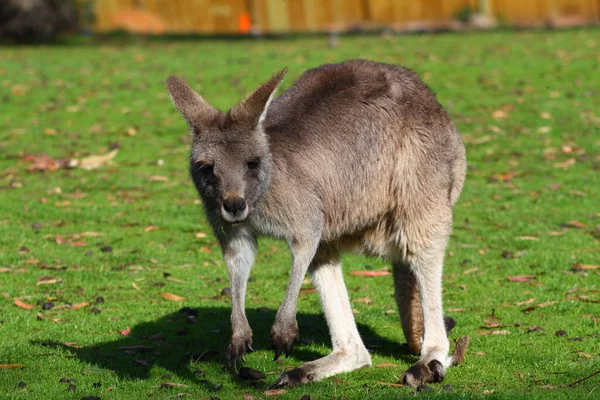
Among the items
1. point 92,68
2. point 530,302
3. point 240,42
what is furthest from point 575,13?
point 530,302

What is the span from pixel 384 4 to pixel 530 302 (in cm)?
1440

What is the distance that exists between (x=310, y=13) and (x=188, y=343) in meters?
15.2

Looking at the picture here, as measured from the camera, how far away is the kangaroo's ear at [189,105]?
4.85 meters

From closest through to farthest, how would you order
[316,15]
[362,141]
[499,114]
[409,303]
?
[362,141] → [409,303] → [499,114] → [316,15]

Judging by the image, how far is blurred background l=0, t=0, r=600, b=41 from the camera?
20000 millimetres

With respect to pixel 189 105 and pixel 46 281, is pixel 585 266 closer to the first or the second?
pixel 189 105

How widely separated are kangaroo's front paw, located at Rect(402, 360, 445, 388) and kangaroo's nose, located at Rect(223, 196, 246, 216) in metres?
1.30

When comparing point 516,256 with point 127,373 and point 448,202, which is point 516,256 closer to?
point 448,202

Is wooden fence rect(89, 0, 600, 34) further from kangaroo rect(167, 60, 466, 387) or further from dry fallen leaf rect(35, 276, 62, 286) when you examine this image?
kangaroo rect(167, 60, 466, 387)

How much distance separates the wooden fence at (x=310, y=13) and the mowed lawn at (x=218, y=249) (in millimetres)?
4301

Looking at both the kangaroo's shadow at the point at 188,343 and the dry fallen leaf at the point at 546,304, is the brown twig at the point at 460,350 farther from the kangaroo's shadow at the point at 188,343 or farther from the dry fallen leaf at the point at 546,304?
the dry fallen leaf at the point at 546,304

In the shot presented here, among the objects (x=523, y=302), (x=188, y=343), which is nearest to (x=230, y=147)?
(x=188, y=343)

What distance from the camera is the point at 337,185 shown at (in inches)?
205

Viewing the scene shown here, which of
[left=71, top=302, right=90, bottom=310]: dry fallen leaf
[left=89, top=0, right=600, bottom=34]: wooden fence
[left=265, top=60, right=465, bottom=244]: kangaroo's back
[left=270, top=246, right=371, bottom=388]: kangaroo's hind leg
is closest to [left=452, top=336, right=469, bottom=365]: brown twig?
[left=270, top=246, right=371, bottom=388]: kangaroo's hind leg
